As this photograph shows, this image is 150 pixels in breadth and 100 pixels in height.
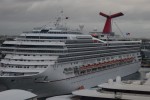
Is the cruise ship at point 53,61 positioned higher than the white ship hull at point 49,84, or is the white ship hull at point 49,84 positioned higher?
the cruise ship at point 53,61

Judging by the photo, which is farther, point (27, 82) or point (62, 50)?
point (62, 50)

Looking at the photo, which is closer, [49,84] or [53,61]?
[49,84]

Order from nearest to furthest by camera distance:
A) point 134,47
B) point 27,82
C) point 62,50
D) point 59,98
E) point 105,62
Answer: point 59,98 < point 27,82 < point 62,50 < point 105,62 < point 134,47

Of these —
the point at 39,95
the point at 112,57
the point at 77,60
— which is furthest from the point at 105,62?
the point at 39,95

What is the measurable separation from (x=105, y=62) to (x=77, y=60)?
8784 millimetres

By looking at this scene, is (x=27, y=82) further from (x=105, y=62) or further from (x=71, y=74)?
(x=105, y=62)

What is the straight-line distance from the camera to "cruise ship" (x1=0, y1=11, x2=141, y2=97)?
40906 mm

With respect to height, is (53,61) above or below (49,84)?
above

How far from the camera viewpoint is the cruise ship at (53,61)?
40.9 meters

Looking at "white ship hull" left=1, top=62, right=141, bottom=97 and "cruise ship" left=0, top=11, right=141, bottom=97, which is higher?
"cruise ship" left=0, top=11, right=141, bottom=97

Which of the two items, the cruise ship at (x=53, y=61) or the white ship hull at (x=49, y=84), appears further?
the cruise ship at (x=53, y=61)

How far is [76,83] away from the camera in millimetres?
45969

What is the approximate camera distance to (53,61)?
42.4 meters

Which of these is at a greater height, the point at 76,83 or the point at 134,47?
the point at 134,47
